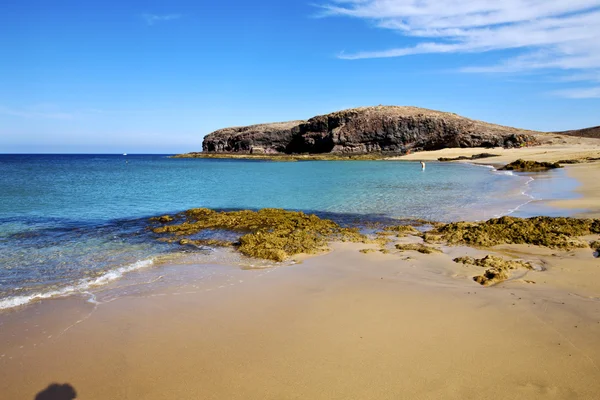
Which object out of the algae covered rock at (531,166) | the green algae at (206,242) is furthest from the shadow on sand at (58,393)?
the algae covered rock at (531,166)

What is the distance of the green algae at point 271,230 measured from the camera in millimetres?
9383

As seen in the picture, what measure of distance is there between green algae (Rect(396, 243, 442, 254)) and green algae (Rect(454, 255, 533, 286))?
0.86 meters

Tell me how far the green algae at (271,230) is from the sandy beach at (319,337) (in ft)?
6.43

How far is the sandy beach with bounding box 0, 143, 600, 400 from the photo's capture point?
375 cm

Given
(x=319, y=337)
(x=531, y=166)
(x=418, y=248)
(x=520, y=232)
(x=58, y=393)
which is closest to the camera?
(x=58, y=393)

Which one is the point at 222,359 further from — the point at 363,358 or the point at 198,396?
the point at 363,358

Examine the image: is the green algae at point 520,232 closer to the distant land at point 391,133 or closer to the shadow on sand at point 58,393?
the shadow on sand at point 58,393

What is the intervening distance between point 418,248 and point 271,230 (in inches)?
182

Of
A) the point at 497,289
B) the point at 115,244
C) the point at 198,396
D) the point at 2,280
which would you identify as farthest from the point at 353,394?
the point at 115,244

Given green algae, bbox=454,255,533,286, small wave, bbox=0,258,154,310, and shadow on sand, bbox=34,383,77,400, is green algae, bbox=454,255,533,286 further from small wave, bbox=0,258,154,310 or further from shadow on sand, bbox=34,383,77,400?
small wave, bbox=0,258,154,310

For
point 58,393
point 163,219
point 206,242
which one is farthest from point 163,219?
point 58,393

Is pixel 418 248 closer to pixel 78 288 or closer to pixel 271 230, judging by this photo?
pixel 271 230

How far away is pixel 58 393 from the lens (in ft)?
12.3

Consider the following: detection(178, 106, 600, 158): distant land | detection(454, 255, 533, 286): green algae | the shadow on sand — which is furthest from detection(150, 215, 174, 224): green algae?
detection(178, 106, 600, 158): distant land
